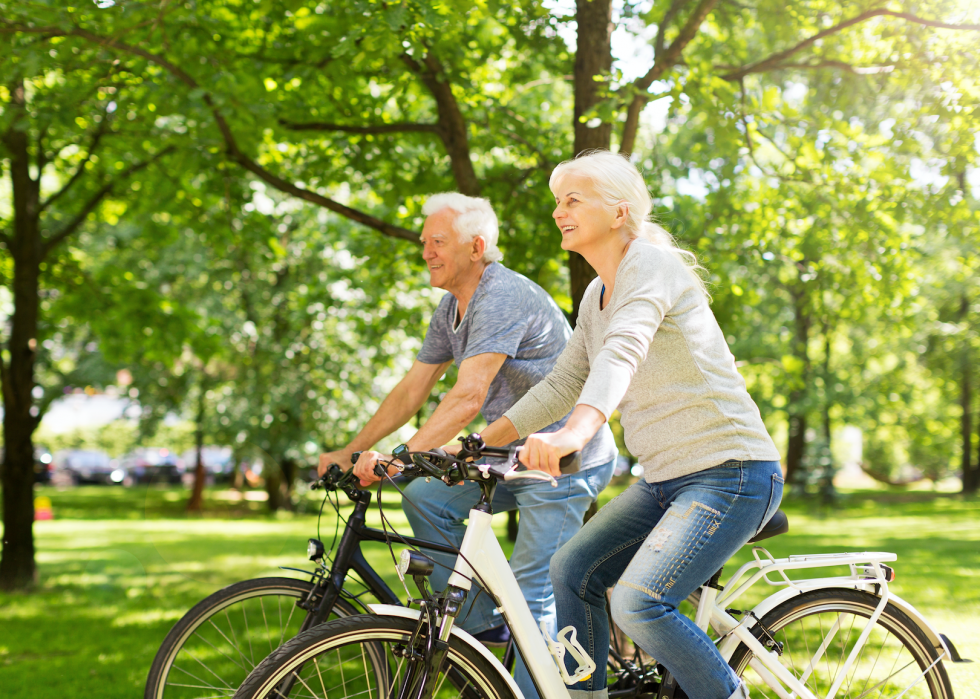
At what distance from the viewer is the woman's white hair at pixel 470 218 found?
3363 mm

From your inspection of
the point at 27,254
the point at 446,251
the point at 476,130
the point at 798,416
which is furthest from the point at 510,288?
the point at 798,416

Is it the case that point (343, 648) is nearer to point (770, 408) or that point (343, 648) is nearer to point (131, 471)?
point (770, 408)

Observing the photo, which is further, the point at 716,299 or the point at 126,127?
the point at 126,127

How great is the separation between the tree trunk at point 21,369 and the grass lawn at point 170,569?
19.0 inches

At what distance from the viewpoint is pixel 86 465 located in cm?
3803

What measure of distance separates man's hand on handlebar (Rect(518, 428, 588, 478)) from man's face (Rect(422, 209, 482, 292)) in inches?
56.2

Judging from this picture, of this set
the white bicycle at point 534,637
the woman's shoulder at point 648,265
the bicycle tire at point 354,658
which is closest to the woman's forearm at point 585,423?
the white bicycle at point 534,637

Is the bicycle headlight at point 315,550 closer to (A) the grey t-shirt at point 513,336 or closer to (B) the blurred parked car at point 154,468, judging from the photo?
(A) the grey t-shirt at point 513,336

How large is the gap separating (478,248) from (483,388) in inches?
25.6

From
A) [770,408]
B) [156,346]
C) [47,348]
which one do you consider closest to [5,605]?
[156,346]

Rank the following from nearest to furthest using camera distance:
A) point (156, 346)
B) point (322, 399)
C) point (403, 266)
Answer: point (403, 266) < point (156, 346) < point (322, 399)

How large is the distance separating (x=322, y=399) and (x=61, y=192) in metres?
10.5

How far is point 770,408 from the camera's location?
68.9 feet

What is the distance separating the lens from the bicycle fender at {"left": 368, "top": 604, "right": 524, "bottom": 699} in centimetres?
225
